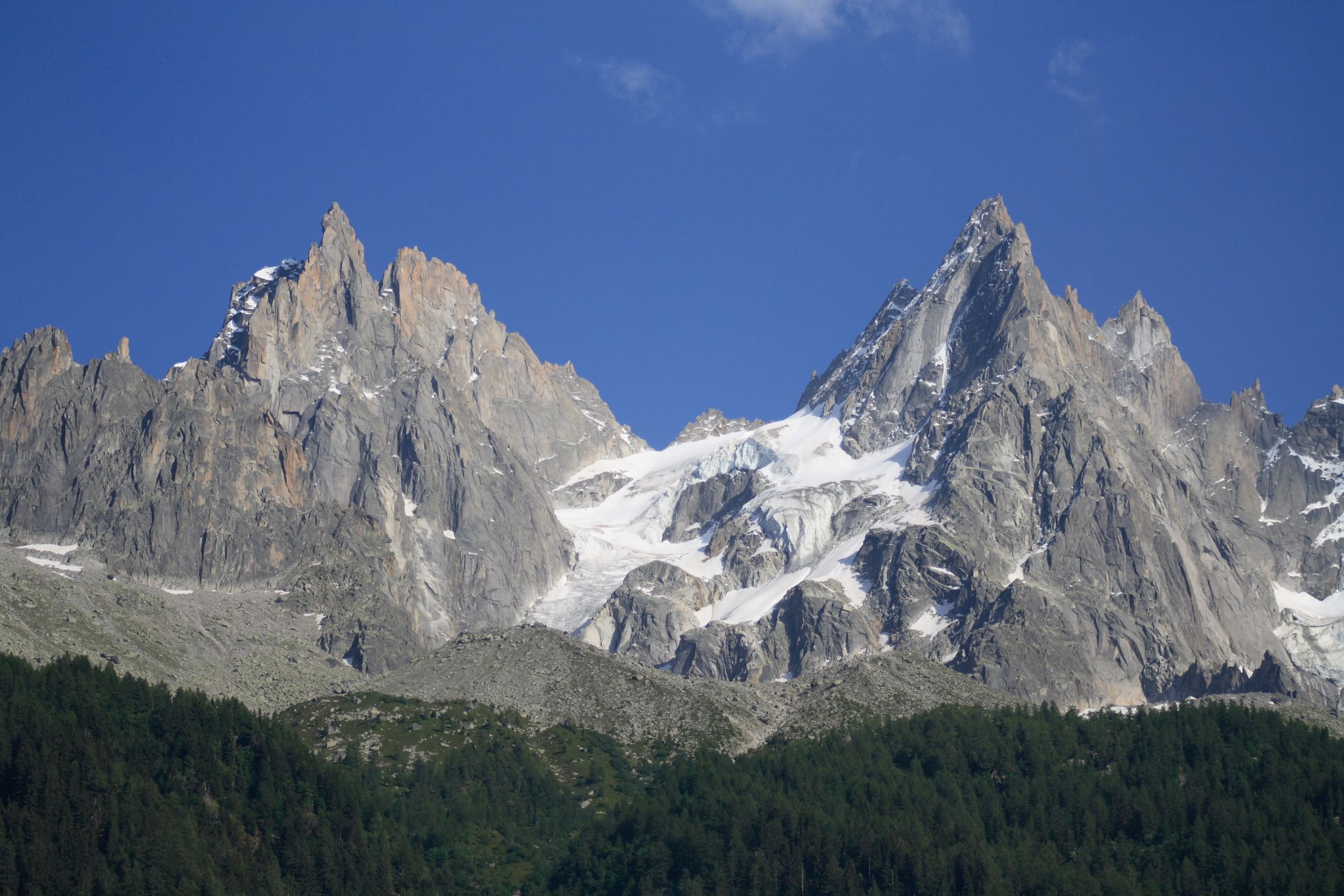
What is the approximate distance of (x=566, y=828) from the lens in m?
199

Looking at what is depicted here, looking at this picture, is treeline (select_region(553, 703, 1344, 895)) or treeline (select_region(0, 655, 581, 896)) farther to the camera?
treeline (select_region(553, 703, 1344, 895))

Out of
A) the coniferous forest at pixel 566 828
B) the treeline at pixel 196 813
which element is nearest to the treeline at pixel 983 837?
the coniferous forest at pixel 566 828

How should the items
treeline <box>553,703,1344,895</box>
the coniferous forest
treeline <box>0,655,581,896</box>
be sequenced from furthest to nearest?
treeline <box>553,703,1344,895</box> < the coniferous forest < treeline <box>0,655,581,896</box>

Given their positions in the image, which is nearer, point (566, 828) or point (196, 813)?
point (196, 813)

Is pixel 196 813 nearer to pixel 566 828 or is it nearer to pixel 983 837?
pixel 566 828

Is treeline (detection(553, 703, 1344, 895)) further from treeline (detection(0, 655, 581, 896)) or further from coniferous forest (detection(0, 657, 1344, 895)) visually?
treeline (detection(0, 655, 581, 896))

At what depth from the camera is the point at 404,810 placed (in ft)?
642

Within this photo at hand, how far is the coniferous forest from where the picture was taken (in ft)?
550

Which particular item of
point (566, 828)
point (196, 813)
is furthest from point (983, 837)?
point (196, 813)

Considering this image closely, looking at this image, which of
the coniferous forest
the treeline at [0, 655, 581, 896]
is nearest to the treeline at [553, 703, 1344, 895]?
the coniferous forest

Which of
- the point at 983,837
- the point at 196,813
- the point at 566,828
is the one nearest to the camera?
the point at 196,813

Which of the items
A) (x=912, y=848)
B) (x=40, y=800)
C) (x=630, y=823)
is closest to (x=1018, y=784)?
(x=912, y=848)

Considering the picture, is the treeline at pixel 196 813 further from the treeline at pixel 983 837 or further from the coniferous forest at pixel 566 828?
the treeline at pixel 983 837

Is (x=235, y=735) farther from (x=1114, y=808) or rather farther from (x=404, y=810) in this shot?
(x=1114, y=808)
